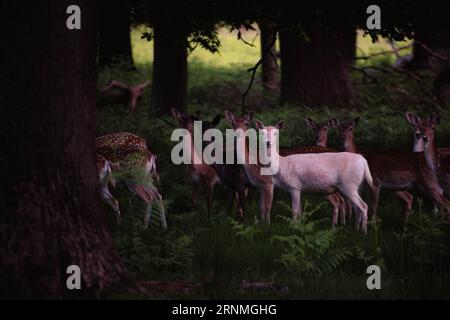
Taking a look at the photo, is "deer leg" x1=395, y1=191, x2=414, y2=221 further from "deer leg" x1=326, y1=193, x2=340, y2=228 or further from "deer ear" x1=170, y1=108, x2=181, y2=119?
"deer ear" x1=170, y1=108, x2=181, y2=119

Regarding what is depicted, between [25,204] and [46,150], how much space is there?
45cm

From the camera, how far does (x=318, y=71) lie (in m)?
18.8

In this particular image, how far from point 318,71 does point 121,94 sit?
5.33 m

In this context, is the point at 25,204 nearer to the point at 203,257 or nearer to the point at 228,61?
the point at 203,257

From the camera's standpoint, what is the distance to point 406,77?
949 inches

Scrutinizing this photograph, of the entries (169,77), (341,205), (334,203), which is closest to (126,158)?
(334,203)

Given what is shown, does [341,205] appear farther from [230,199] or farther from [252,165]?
[230,199]

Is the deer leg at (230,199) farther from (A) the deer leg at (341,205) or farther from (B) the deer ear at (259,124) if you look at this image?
(A) the deer leg at (341,205)

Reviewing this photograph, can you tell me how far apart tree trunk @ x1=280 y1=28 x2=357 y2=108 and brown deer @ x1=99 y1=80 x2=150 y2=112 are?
4.19m

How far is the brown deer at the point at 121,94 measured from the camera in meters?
20.9

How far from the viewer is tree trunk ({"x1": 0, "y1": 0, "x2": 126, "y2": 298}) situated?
6504 millimetres

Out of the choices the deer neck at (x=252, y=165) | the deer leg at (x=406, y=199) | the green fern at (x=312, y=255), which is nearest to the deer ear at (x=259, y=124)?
the deer neck at (x=252, y=165)

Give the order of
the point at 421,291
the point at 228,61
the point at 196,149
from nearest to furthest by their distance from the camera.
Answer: the point at 421,291, the point at 196,149, the point at 228,61

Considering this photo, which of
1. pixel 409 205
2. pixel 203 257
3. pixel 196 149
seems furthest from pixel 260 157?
pixel 203 257
